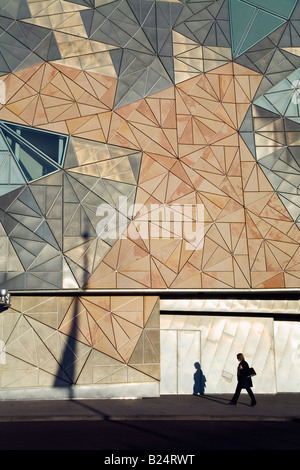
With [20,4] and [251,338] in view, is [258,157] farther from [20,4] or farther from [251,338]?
[20,4]

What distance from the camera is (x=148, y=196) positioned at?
68.7ft

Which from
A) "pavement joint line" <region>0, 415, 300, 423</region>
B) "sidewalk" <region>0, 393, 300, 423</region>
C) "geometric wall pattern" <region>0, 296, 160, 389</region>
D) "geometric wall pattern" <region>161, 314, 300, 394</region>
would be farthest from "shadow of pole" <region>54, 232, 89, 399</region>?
"pavement joint line" <region>0, 415, 300, 423</region>

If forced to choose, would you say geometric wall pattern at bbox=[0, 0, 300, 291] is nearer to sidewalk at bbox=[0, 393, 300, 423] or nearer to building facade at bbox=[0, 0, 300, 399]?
building facade at bbox=[0, 0, 300, 399]

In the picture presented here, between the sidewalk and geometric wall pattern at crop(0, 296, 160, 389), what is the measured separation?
987mm

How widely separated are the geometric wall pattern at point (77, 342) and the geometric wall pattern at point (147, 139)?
82cm

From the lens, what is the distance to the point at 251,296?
2161 cm

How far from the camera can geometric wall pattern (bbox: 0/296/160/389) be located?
19516 mm

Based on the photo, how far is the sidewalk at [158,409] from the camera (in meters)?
14.9

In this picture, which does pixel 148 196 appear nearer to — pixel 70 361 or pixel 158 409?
pixel 70 361

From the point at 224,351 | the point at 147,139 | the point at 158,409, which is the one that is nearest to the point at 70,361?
the point at 158,409

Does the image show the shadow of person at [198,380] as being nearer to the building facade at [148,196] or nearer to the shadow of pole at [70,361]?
the building facade at [148,196]

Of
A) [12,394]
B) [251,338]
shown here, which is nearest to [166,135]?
[251,338]

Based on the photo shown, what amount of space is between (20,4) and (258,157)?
11237mm

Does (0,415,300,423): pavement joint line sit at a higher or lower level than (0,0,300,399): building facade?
lower
